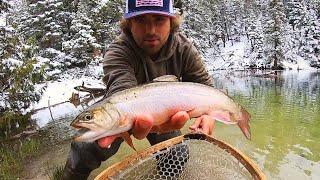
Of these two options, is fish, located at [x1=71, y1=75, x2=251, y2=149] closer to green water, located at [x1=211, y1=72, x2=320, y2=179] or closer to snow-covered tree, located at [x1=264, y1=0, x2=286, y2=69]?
green water, located at [x1=211, y1=72, x2=320, y2=179]

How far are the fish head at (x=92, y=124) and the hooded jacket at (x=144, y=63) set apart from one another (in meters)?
0.71

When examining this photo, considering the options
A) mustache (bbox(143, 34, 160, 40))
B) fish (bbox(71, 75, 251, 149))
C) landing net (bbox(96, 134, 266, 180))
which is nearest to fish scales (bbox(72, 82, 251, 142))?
fish (bbox(71, 75, 251, 149))

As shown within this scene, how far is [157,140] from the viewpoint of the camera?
4.26 metres

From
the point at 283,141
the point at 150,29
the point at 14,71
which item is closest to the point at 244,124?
the point at 150,29

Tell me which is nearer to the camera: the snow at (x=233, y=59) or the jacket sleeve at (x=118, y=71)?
the jacket sleeve at (x=118, y=71)

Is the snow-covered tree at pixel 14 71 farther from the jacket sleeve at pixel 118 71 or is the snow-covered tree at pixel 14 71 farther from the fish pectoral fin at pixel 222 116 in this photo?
the fish pectoral fin at pixel 222 116

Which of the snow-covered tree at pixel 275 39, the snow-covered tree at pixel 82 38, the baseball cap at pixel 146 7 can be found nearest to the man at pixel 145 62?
the baseball cap at pixel 146 7

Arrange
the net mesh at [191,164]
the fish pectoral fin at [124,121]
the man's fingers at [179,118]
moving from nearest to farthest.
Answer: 1. the fish pectoral fin at [124,121]
2. the man's fingers at [179,118]
3. the net mesh at [191,164]

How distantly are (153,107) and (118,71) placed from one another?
775 millimetres

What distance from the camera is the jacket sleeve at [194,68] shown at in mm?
3875

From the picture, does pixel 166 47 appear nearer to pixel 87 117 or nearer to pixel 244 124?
pixel 244 124

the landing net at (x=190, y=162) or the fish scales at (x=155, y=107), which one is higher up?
the fish scales at (x=155, y=107)

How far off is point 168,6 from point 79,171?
2.12 meters

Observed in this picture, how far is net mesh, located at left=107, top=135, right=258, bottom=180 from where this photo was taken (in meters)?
3.06
